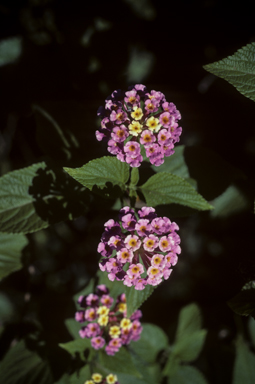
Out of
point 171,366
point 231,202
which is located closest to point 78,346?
point 171,366

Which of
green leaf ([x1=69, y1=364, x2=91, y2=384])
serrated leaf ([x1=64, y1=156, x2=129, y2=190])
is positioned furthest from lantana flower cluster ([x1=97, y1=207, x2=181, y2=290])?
green leaf ([x1=69, y1=364, x2=91, y2=384])

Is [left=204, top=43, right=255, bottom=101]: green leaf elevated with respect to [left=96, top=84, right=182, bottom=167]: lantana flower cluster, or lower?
elevated

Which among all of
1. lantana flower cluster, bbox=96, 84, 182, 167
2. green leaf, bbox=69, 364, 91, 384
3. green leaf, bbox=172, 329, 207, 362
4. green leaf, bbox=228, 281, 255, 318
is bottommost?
green leaf, bbox=172, 329, 207, 362

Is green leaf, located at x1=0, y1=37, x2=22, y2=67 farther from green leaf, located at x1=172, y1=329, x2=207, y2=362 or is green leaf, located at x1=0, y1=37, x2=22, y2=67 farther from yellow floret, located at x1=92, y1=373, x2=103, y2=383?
green leaf, located at x1=172, y1=329, x2=207, y2=362

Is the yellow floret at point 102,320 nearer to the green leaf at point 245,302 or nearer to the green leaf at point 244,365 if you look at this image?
the green leaf at point 245,302

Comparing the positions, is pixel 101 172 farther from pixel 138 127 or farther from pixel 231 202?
pixel 231 202

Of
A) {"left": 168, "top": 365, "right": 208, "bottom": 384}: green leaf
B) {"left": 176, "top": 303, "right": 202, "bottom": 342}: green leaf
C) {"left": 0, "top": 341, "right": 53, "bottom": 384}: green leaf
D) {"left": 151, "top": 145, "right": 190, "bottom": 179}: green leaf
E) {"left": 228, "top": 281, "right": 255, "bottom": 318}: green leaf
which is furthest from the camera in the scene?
{"left": 176, "top": 303, "right": 202, "bottom": 342}: green leaf

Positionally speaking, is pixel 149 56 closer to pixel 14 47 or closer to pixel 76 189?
pixel 14 47
